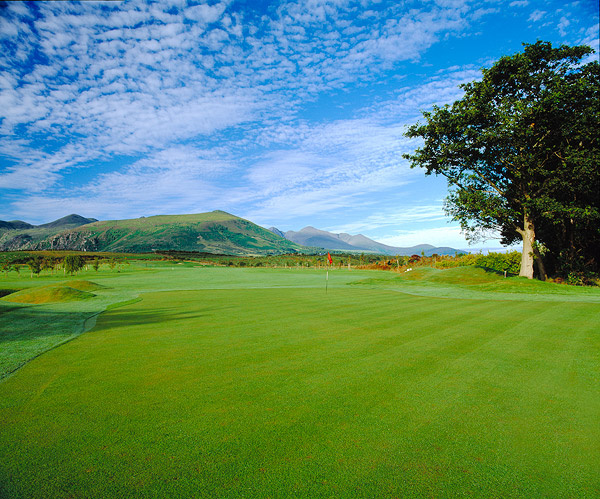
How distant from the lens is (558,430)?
3.94 metres

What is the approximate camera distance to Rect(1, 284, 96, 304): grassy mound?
18.3 m

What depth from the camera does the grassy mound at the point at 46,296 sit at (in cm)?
1828

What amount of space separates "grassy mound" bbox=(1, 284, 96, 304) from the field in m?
10.9

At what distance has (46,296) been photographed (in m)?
18.9

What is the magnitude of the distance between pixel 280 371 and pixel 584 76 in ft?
105

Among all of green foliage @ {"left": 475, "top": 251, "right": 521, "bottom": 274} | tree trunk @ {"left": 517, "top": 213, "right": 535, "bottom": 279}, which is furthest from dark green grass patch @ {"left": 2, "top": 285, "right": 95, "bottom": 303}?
green foliage @ {"left": 475, "top": 251, "right": 521, "bottom": 274}

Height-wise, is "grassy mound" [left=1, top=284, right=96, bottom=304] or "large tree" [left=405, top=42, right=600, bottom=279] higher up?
"large tree" [left=405, top=42, right=600, bottom=279]

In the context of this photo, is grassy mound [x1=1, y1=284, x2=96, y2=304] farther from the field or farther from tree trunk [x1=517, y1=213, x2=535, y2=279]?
tree trunk [x1=517, y1=213, x2=535, y2=279]

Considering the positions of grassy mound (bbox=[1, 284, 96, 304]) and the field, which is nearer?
the field

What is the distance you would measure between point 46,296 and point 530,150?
35.9 m

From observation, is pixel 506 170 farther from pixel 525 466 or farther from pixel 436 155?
pixel 525 466

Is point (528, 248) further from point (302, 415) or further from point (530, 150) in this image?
point (302, 415)

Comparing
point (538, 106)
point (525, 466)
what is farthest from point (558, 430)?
point (538, 106)

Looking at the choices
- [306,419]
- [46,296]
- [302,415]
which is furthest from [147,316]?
[306,419]
